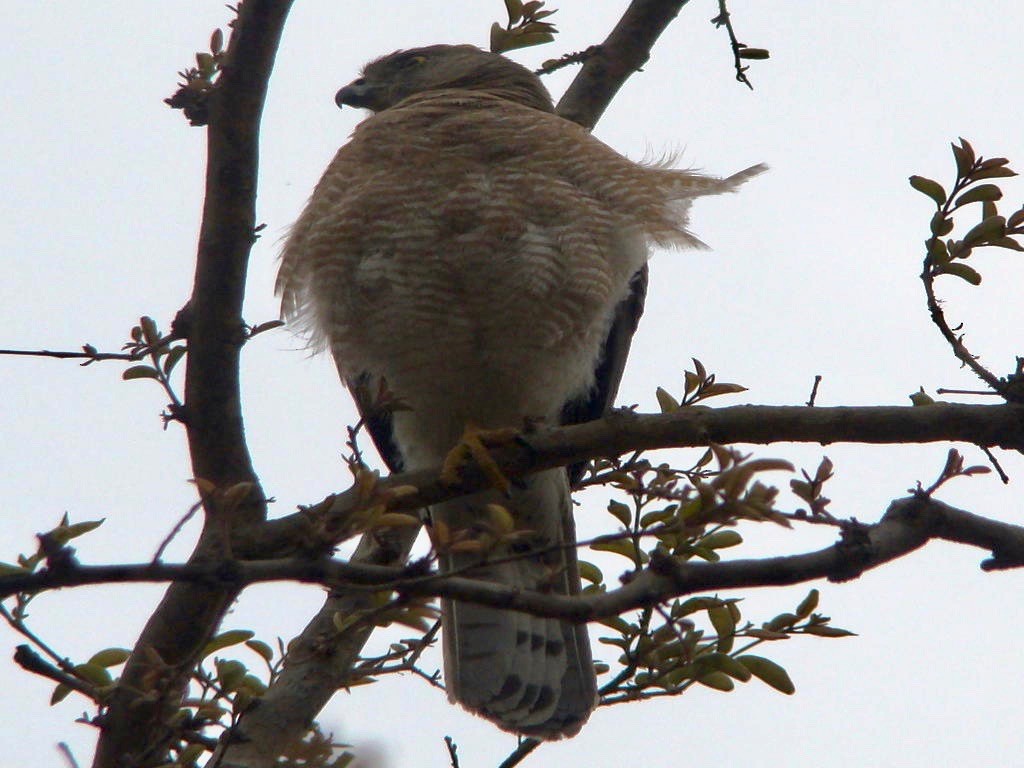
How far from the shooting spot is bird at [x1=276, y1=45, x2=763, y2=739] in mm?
3895

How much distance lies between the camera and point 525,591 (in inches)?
76.3

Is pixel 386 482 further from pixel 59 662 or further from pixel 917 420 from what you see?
pixel 917 420

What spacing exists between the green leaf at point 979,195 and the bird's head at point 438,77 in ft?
7.67

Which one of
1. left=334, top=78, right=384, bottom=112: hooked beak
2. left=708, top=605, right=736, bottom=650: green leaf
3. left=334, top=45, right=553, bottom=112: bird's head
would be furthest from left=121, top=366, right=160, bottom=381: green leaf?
left=334, top=78, right=384, bottom=112: hooked beak

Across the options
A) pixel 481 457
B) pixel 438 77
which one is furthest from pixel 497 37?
pixel 481 457

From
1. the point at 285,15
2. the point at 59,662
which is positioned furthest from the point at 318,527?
the point at 285,15

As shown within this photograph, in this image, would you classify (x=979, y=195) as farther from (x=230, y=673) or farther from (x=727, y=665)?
(x=230, y=673)

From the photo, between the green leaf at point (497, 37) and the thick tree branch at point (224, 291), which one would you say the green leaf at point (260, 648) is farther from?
the green leaf at point (497, 37)

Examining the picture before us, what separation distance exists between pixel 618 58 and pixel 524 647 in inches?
84.9

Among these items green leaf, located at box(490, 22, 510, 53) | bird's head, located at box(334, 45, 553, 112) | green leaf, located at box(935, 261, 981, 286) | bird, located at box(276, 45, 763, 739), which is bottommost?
green leaf, located at box(935, 261, 981, 286)

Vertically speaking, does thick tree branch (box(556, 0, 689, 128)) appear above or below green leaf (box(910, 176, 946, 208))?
above

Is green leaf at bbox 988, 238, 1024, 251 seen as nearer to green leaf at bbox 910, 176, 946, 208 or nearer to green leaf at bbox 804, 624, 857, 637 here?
green leaf at bbox 910, 176, 946, 208

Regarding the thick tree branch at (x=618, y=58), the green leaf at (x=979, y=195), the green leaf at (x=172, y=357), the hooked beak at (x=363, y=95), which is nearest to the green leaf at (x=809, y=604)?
the green leaf at (x=979, y=195)

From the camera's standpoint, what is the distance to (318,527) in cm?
211
